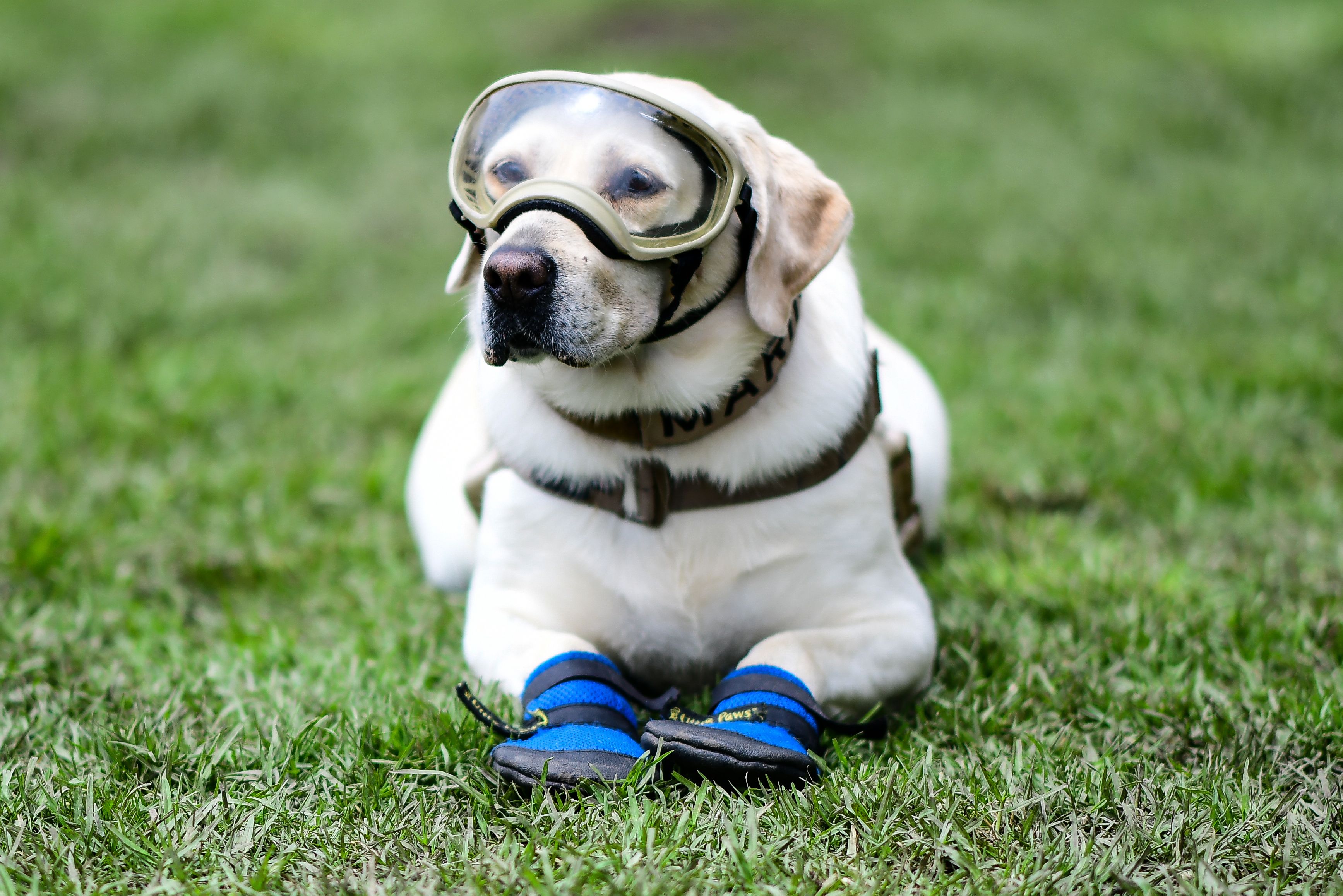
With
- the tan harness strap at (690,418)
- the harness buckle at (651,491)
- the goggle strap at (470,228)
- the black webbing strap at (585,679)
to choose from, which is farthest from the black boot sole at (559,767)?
the goggle strap at (470,228)

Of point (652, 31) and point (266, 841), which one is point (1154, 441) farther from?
point (652, 31)

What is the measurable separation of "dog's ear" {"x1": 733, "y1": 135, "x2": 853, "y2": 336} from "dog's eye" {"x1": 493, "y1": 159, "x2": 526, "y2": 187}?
406 mm

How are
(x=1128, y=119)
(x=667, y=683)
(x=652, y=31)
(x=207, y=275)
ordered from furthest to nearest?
(x=652, y=31) → (x=1128, y=119) → (x=207, y=275) → (x=667, y=683)

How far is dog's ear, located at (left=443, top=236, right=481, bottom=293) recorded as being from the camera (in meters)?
2.40

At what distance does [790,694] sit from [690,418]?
0.55 meters

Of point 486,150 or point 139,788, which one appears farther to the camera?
point 486,150

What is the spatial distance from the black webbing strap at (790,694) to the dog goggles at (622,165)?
76 centimetres

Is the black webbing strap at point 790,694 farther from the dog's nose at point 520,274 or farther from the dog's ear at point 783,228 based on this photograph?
the dog's nose at point 520,274

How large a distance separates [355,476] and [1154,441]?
2.69 metres

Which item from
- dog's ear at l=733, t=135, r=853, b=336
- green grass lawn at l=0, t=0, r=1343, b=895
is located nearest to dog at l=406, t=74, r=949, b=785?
dog's ear at l=733, t=135, r=853, b=336

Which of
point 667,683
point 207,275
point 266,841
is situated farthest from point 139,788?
point 207,275

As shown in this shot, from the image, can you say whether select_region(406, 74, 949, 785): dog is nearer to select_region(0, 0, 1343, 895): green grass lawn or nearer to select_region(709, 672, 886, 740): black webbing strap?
select_region(709, 672, 886, 740): black webbing strap

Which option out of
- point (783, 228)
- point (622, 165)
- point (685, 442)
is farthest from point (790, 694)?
point (622, 165)

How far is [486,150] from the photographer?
2180 mm
